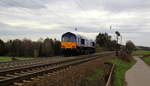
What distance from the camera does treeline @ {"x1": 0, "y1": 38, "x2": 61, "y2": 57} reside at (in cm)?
5228

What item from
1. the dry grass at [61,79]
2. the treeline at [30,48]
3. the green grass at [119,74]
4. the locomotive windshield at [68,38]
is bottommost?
the green grass at [119,74]

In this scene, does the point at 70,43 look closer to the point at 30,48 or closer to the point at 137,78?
the point at 137,78

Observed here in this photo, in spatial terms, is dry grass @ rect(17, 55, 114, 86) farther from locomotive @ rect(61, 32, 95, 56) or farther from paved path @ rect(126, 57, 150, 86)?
locomotive @ rect(61, 32, 95, 56)

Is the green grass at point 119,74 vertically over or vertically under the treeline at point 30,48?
under

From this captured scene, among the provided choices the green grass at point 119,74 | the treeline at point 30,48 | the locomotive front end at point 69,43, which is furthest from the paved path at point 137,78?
the treeline at point 30,48

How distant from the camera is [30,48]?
5519 centimetres

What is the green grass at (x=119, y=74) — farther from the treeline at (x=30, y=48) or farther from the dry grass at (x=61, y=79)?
the treeline at (x=30, y=48)

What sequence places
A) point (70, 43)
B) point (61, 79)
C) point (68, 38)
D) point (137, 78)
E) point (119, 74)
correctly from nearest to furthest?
point (61, 79), point (119, 74), point (137, 78), point (70, 43), point (68, 38)

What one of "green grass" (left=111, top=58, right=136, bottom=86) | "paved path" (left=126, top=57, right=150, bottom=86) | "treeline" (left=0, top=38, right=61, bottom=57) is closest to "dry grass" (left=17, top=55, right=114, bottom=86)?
"green grass" (left=111, top=58, right=136, bottom=86)

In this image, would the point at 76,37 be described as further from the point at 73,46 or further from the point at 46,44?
the point at 46,44

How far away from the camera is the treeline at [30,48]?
52.3 m

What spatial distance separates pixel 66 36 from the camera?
111ft

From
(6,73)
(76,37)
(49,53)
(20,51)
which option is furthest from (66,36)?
(20,51)

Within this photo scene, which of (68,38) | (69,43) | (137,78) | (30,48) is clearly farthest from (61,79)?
(30,48)
